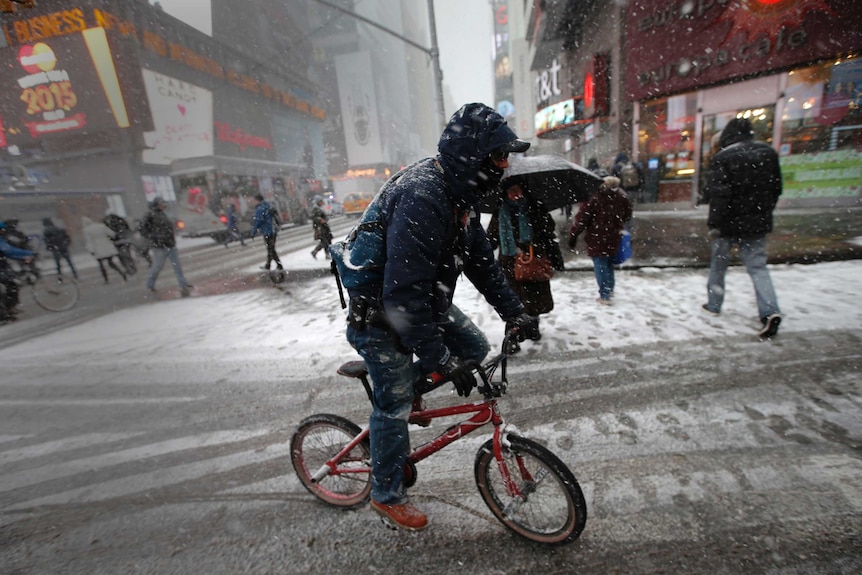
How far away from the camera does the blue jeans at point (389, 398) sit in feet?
6.89

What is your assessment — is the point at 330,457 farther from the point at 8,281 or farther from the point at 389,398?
the point at 8,281

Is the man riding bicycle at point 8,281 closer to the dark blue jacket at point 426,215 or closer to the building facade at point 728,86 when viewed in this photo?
the dark blue jacket at point 426,215

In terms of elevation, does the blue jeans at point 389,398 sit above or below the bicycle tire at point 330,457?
above

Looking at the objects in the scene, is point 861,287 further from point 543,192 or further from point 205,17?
point 205,17

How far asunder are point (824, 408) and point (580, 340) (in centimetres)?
210

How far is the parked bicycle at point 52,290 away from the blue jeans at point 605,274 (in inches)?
443

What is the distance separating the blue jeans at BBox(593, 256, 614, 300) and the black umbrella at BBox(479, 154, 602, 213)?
1.14 meters

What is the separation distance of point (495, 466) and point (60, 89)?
37.8 metres

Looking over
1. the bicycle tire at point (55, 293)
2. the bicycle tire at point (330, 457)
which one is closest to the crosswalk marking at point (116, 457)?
the bicycle tire at point (330, 457)

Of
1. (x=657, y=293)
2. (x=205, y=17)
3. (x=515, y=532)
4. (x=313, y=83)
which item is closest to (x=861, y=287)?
(x=657, y=293)

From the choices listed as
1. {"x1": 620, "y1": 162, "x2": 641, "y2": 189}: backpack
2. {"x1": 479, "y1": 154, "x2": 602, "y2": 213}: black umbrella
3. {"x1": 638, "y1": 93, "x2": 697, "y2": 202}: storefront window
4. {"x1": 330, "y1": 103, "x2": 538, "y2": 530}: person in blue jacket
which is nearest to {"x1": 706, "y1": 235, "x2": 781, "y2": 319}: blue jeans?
{"x1": 479, "y1": 154, "x2": 602, "y2": 213}: black umbrella

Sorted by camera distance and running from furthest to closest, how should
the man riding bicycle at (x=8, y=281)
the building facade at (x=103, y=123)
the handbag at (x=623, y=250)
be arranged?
1. the building facade at (x=103, y=123)
2. the man riding bicycle at (x=8, y=281)
3. the handbag at (x=623, y=250)

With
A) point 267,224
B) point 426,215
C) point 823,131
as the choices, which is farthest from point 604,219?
point 823,131

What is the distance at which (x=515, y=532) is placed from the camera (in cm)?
227
